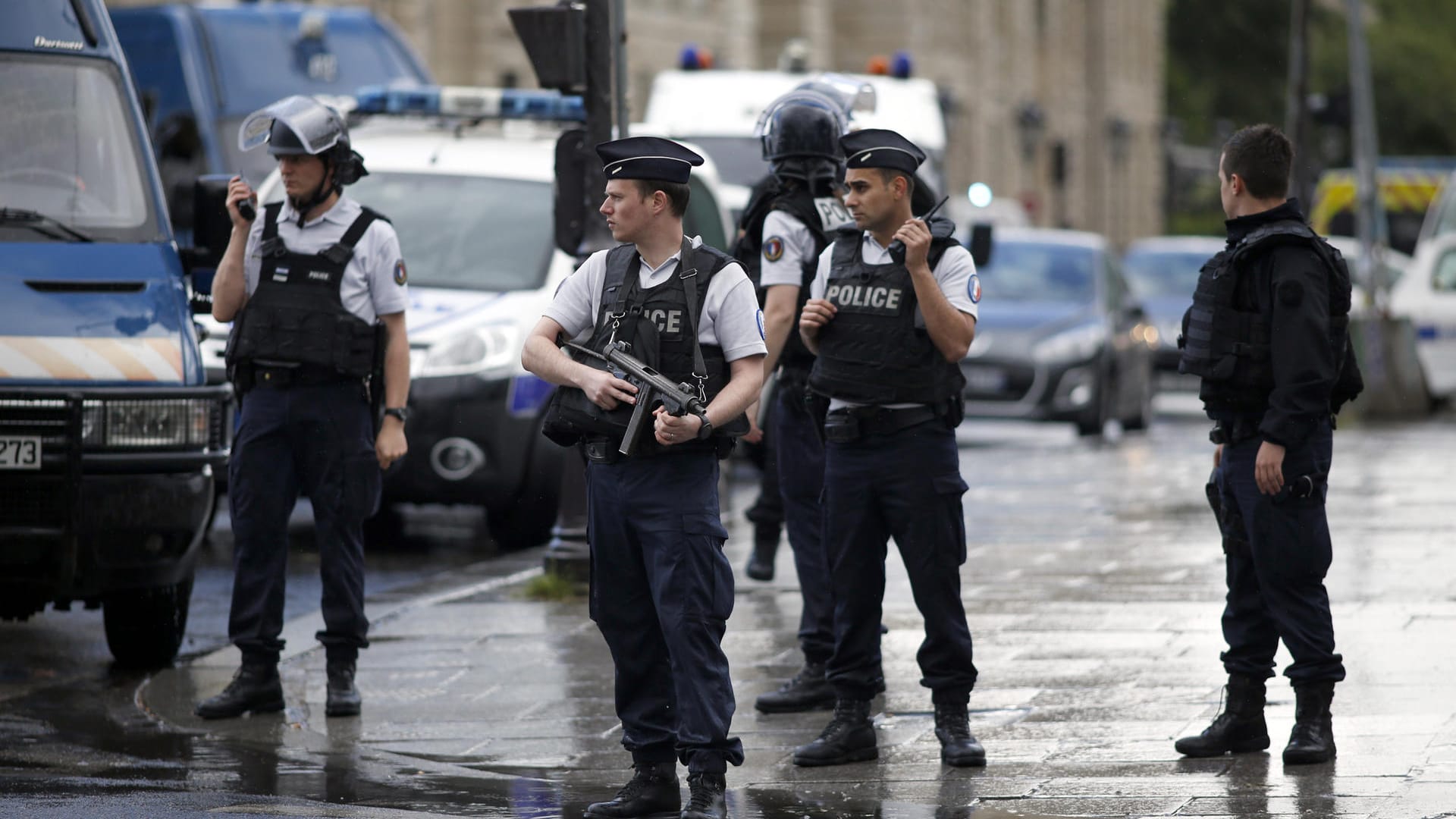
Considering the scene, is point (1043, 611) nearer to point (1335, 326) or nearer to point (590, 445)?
point (1335, 326)

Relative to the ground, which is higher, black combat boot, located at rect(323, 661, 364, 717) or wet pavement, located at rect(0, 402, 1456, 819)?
black combat boot, located at rect(323, 661, 364, 717)

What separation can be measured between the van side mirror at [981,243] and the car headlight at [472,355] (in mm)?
3641

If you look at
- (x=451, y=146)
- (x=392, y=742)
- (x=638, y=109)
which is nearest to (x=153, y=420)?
(x=392, y=742)

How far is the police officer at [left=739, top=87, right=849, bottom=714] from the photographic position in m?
7.71

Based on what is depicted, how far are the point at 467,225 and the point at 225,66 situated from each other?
551 cm

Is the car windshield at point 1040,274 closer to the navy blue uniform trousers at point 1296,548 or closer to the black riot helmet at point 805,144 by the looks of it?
the black riot helmet at point 805,144

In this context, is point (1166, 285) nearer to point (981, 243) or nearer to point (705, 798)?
point (981, 243)

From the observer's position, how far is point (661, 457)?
6.07 meters

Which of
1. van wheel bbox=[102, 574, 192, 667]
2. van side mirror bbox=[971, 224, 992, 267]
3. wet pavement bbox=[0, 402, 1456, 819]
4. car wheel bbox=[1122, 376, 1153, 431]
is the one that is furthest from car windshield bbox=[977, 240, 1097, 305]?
van wheel bbox=[102, 574, 192, 667]

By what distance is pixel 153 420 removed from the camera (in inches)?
320

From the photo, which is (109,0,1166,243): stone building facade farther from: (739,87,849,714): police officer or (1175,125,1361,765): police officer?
(1175,125,1361,765): police officer

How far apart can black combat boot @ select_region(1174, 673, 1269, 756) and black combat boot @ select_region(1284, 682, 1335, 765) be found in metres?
0.14

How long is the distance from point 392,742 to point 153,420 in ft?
5.00

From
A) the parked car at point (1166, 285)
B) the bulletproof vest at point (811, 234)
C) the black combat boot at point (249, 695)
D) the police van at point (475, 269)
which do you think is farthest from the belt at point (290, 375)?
the parked car at point (1166, 285)
